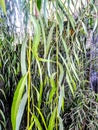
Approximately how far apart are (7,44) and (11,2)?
222 mm

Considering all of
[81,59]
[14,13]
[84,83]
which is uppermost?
[14,13]

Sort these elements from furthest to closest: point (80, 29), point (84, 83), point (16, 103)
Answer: point (84, 83) → point (80, 29) → point (16, 103)

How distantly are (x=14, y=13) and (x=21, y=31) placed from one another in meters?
0.10

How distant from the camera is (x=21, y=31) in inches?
46.5

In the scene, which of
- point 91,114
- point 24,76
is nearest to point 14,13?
point 91,114

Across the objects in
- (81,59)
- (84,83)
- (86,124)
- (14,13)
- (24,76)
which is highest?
(14,13)

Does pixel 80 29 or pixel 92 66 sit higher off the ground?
pixel 80 29

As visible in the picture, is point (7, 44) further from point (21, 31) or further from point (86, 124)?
point (86, 124)

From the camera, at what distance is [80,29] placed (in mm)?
1075

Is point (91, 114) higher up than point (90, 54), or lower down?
lower down

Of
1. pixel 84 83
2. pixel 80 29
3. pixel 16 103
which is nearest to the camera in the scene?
pixel 16 103

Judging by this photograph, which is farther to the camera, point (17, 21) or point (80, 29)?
point (17, 21)

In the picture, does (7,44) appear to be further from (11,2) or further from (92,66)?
(92,66)

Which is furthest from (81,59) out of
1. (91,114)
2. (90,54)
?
(91,114)
